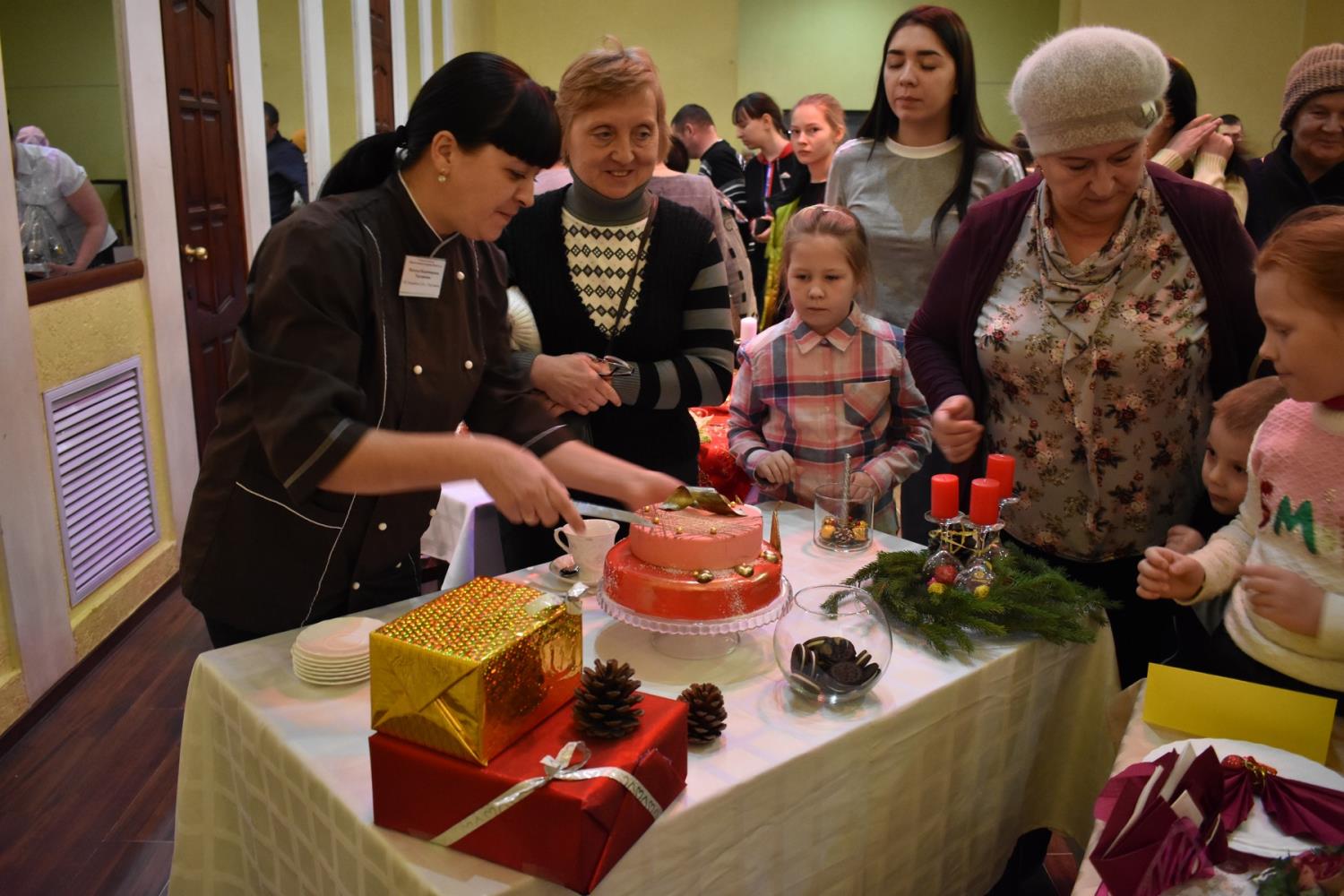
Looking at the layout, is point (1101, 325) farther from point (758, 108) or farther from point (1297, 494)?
point (758, 108)

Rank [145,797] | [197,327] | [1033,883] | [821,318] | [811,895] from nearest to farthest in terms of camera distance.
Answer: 1. [811,895]
2. [1033,883]
3. [821,318]
4. [145,797]
5. [197,327]

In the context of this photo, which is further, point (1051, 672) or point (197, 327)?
point (197, 327)

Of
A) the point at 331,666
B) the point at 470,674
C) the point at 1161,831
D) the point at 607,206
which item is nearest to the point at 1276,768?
the point at 1161,831

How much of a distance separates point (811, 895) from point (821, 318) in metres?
1.24

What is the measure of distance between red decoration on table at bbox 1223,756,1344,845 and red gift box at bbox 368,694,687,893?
0.59 meters

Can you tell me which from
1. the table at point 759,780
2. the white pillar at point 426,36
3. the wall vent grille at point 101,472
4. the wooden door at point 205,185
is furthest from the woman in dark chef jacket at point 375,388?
the white pillar at point 426,36

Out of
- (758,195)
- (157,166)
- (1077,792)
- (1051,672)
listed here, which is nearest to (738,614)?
(1051,672)

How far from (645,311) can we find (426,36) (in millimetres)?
6840

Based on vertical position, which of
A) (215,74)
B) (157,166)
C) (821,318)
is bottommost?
(821,318)

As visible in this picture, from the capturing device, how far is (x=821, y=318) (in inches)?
88.7

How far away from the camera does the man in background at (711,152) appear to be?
6.91 meters

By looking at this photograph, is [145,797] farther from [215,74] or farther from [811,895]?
[215,74]

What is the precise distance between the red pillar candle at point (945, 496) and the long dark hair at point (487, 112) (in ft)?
2.46

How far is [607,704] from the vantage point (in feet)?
3.48
